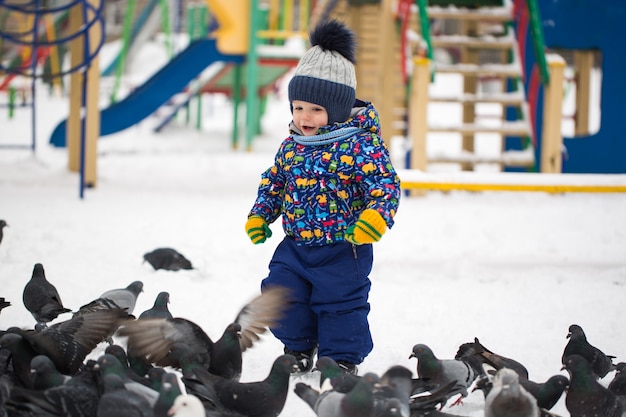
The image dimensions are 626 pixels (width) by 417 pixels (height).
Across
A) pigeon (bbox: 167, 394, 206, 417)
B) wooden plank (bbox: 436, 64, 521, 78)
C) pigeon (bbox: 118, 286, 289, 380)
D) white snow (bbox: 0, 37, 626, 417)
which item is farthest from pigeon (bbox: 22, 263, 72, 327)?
wooden plank (bbox: 436, 64, 521, 78)

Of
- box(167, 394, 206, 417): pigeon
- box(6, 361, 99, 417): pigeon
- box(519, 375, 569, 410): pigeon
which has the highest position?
box(167, 394, 206, 417): pigeon

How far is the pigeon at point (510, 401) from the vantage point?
2793 millimetres

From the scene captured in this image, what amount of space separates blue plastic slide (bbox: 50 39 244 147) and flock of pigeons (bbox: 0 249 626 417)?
779 cm

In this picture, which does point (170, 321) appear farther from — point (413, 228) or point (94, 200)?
point (94, 200)

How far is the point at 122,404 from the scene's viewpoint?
260 centimetres

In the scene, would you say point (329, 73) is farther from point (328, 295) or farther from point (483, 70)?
Answer: point (483, 70)

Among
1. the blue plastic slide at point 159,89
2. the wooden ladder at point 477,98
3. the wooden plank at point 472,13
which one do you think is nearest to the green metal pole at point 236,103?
the blue plastic slide at point 159,89

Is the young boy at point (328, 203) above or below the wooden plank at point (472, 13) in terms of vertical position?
below

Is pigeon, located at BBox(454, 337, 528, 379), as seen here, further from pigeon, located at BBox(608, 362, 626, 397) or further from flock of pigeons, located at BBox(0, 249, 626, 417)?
pigeon, located at BBox(608, 362, 626, 397)

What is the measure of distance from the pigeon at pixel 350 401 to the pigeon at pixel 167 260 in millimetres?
2639

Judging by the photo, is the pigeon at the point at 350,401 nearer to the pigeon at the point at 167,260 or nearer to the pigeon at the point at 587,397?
the pigeon at the point at 587,397

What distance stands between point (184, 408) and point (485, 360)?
4.67 ft

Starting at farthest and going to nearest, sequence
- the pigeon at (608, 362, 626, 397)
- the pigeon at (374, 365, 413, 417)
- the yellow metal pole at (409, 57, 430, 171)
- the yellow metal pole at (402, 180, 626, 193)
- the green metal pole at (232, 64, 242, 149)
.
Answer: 1. the green metal pole at (232, 64, 242, 149)
2. the yellow metal pole at (409, 57, 430, 171)
3. the yellow metal pole at (402, 180, 626, 193)
4. the pigeon at (608, 362, 626, 397)
5. the pigeon at (374, 365, 413, 417)

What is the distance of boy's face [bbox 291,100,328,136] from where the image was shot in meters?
3.50
